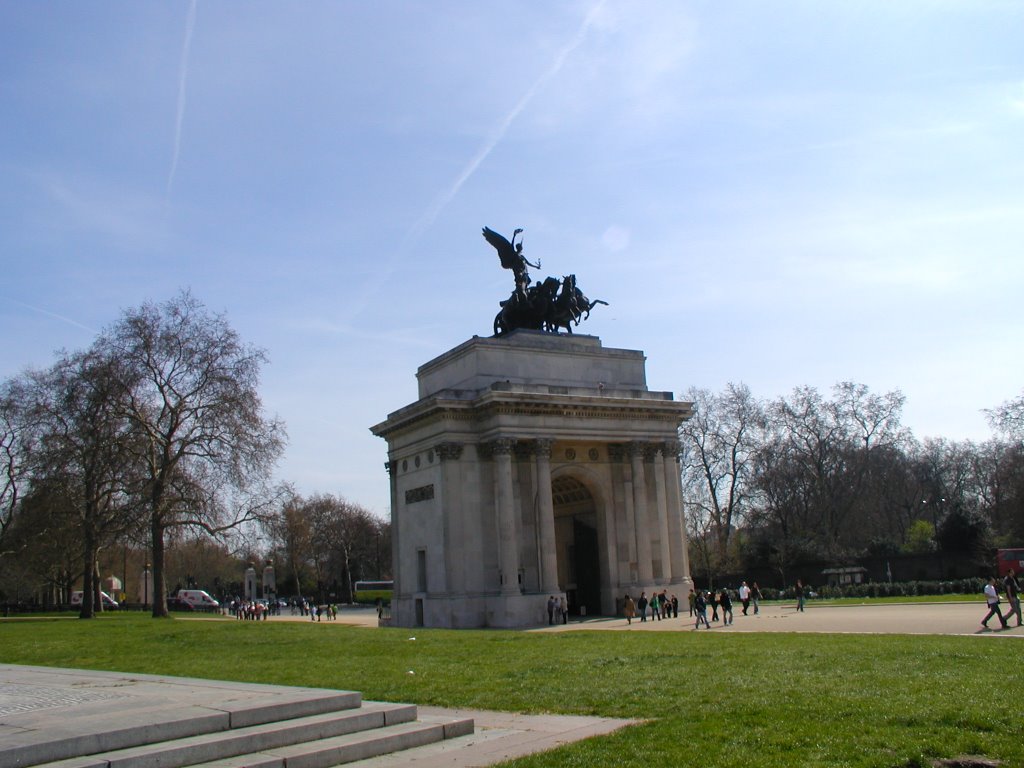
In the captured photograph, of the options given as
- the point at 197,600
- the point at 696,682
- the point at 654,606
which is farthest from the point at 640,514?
the point at 197,600

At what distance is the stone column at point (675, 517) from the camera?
159 feet

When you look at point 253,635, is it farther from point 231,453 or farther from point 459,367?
point 231,453

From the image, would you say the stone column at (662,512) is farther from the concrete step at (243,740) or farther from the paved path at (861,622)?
the concrete step at (243,740)

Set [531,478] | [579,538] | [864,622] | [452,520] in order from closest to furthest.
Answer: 1. [864,622]
2. [452,520]
3. [531,478]
4. [579,538]

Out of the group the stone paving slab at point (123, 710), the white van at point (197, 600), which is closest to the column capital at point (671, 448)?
the stone paving slab at point (123, 710)

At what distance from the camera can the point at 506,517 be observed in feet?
143

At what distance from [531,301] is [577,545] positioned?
A: 41.2ft

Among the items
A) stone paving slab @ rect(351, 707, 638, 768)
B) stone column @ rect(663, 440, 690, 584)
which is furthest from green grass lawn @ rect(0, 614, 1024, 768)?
stone column @ rect(663, 440, 690, 584)

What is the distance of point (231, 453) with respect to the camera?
5444 centimetres

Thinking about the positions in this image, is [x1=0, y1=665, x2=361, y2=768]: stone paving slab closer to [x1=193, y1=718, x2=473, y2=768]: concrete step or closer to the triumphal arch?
[x1=193, y1=718, x2=473, y2=768]: concrete step

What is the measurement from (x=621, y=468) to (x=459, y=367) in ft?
30.2

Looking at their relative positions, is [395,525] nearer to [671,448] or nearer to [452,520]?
[452,520]

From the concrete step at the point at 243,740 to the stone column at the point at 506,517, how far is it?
103 feet

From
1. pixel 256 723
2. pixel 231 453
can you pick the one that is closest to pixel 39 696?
pixel 256 723
